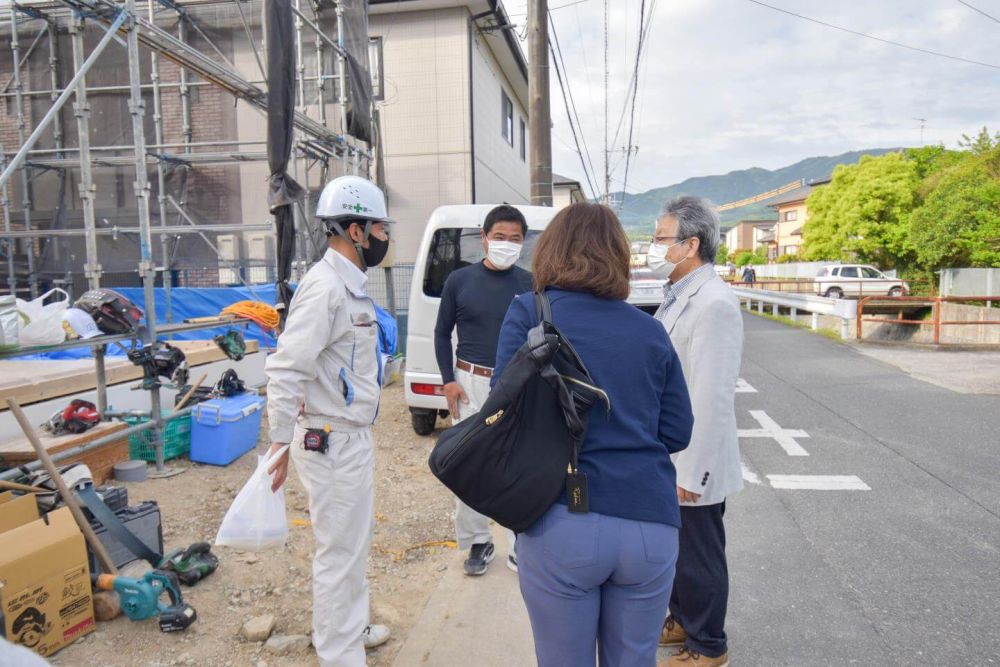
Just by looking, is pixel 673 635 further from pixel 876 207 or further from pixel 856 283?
pixel 876 207

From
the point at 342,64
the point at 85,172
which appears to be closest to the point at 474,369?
the point at 85,172

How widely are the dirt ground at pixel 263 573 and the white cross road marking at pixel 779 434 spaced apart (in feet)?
12.0

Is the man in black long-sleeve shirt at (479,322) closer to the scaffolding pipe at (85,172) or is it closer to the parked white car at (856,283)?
the scaffolding pipe at (85,172)

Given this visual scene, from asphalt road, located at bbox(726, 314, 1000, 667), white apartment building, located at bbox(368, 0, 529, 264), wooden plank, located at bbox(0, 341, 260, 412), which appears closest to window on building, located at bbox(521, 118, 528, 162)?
white apartment building, located at bbox(368, 0, 529, 264)

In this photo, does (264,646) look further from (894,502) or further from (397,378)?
(397,378)

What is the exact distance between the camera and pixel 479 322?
12.9 ft

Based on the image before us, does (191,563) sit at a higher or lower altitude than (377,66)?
lower

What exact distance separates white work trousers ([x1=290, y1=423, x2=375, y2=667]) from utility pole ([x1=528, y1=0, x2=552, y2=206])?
7.71 meters

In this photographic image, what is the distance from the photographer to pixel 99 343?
179 inches

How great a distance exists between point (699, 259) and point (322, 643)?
228 centimetres

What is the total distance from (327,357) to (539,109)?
8.05 meters

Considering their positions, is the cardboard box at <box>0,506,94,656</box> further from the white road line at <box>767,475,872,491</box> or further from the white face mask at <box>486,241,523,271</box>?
the white road line at <box>767,475,872,491</box>

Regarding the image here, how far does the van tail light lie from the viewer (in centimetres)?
642

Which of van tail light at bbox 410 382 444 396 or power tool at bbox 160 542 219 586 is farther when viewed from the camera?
van tail light at bbox 410 382 444 396
